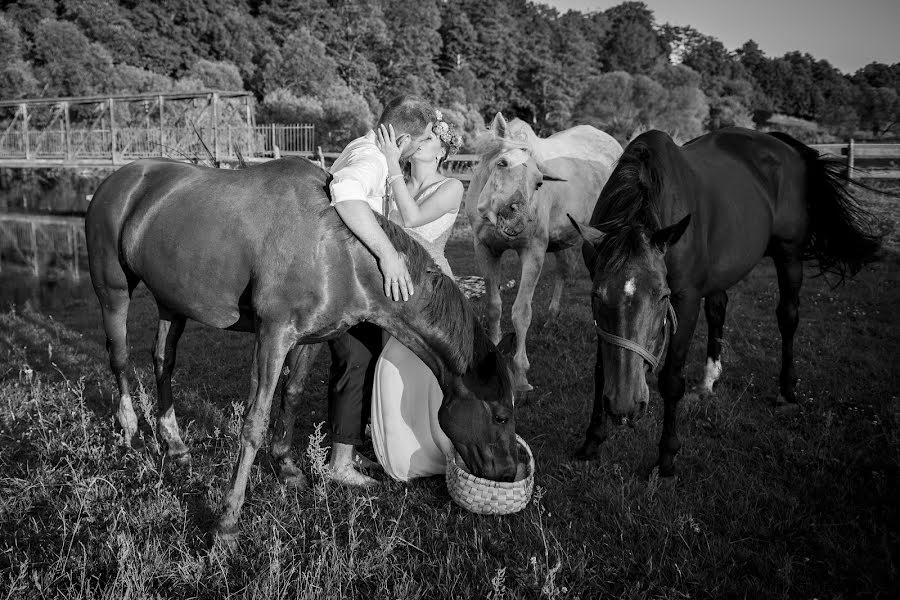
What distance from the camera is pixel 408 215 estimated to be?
3.43 meters

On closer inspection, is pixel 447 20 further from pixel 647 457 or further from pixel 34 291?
pixel 647 457

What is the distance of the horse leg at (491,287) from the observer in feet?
16.9

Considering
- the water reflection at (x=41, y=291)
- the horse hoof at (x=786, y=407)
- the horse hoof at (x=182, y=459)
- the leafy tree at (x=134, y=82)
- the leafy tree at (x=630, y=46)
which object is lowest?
the water reflection at (x=41, y=291)

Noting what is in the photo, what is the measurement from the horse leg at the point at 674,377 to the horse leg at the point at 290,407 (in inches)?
81.4

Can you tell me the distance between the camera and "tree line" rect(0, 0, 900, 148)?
37.4 meters

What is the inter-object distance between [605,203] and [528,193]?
65.0 inches

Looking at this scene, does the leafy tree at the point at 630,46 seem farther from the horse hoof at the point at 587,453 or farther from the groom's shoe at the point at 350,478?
the groom's shoe at the point at 350,478


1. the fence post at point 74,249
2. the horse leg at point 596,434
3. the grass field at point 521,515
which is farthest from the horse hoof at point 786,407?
the fence post at point 74,249

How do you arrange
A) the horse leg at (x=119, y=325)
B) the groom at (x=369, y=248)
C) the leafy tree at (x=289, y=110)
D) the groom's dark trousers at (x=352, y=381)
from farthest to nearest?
the leafy tree at (x=289, y=110) < the horse leg at (x=119, y=325) < the groom's dark trousers at (x=352, y=381) < the groom at (x=369, y=248)

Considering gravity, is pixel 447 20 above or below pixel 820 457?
above

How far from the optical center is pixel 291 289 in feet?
8.75

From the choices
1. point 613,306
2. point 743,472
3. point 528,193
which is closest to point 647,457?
point 743,472

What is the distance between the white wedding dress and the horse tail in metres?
3.73

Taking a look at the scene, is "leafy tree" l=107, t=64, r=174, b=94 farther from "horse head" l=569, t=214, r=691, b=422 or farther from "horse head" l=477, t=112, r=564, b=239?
"horse head" l=569, t=214, r=691, b=422
